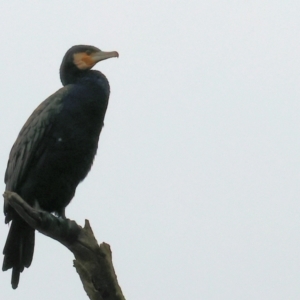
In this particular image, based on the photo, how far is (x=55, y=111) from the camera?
607cm

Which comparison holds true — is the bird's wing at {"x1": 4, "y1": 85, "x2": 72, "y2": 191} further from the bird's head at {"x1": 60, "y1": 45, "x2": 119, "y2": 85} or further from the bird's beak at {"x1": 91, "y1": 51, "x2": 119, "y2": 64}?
the bird's beak at {"x1": 91, "y1": 51, "x2": 119, "y2": 64}

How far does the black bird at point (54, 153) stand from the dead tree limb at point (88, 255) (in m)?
0.90

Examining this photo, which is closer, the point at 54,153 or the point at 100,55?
the point at 54,153

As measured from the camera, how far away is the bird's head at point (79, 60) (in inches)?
254

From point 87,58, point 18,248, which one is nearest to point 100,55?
point 87,58

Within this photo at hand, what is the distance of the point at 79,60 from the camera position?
648 centimetres

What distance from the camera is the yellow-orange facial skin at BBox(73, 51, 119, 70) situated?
646 centimetres

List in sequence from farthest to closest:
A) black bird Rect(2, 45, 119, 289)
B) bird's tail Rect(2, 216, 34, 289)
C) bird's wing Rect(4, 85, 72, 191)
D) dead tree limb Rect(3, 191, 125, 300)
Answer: bird's wing Rect(4, 85, 72, 191) → black bird Rect(2, 45, 119, 289) → bird's tail Rect(2, 216, 34, 289) → dead tree limb Rect(3, 191, 125, 300)

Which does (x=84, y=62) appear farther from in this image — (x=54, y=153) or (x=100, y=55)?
(x=54, y=153)

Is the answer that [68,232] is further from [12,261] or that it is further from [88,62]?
[88,62]

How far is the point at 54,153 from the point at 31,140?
0.23 metres

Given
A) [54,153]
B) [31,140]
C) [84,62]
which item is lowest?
[54,153]

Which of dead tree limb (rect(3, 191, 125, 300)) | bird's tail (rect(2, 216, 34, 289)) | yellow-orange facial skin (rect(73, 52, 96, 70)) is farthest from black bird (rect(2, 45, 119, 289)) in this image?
dead tree limb (rect(3, 191, 125, 300))

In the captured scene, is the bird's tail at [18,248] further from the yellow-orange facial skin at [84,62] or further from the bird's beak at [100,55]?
the bird's beak at [100,55]
